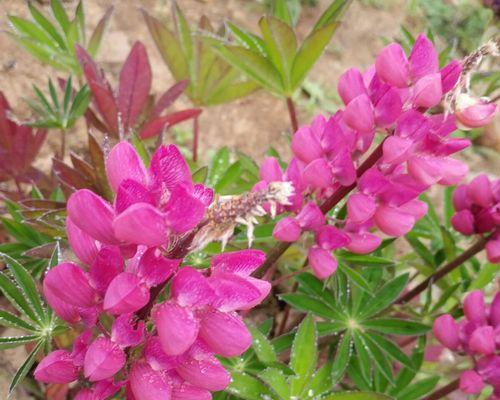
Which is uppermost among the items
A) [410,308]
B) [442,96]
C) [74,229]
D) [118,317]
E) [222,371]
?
[442,96]

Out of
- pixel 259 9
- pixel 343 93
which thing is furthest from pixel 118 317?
pixel 259 9

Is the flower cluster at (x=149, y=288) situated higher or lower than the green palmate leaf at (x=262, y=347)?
higher

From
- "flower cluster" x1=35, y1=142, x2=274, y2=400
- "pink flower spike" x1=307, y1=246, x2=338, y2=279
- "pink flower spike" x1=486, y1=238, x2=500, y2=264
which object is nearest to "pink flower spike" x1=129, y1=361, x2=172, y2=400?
"flower cluster" x1=35, y1=142, x2=274, y2=400

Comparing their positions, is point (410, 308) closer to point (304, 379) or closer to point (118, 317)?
point (304, 379)

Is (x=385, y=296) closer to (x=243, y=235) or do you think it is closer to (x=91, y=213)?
(x=243, y=235)

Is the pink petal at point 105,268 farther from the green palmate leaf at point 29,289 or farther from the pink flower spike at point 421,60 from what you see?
the pink flower spike at point 421,60

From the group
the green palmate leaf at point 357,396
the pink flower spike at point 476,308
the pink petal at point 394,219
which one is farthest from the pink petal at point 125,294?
the pink flower spike at point 476,308

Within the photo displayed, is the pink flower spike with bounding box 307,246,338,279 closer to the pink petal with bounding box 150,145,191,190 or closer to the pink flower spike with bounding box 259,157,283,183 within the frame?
the pink flower spike with bounding box 259,157,283,183
